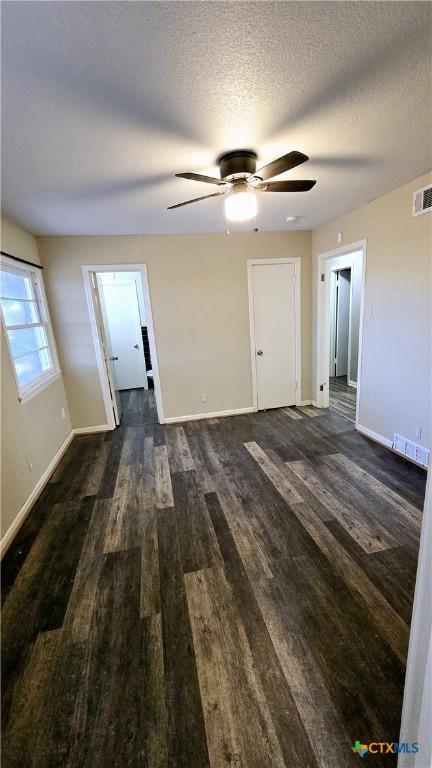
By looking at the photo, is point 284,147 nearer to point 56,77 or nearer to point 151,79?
point 151,79

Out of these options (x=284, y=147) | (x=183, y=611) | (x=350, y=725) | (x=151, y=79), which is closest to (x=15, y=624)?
(x=183, y=611)

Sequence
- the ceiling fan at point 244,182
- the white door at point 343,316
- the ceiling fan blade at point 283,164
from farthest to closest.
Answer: the white door at point 343,316
the ceiling fan at point 244,182
the ceiling fan blade at point 283,164

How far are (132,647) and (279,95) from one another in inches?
105

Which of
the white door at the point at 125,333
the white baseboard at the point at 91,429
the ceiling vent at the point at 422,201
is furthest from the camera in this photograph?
the white door at the point at 125,333

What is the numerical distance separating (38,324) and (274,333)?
9.74 feet

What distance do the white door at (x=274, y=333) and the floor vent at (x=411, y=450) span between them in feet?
5.67

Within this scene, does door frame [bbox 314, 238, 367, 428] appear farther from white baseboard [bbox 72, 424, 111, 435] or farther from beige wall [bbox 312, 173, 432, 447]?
white baseboard [bbox 72, 424, 111, 435]

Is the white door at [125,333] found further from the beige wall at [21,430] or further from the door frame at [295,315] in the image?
the door frame at [295,315]

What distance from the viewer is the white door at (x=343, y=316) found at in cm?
548

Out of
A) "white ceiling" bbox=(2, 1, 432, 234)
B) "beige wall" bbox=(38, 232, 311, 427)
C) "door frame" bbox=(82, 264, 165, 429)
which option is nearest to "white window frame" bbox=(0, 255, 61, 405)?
"beige wall" bbox=(38, 232, 311, 427)

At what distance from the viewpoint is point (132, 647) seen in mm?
1393

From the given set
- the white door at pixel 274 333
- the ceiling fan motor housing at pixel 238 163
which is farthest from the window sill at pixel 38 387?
the white door at pixel 274 333

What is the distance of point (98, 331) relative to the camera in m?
3.78

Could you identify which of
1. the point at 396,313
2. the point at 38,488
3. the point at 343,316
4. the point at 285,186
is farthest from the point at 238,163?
the point at 343,316
